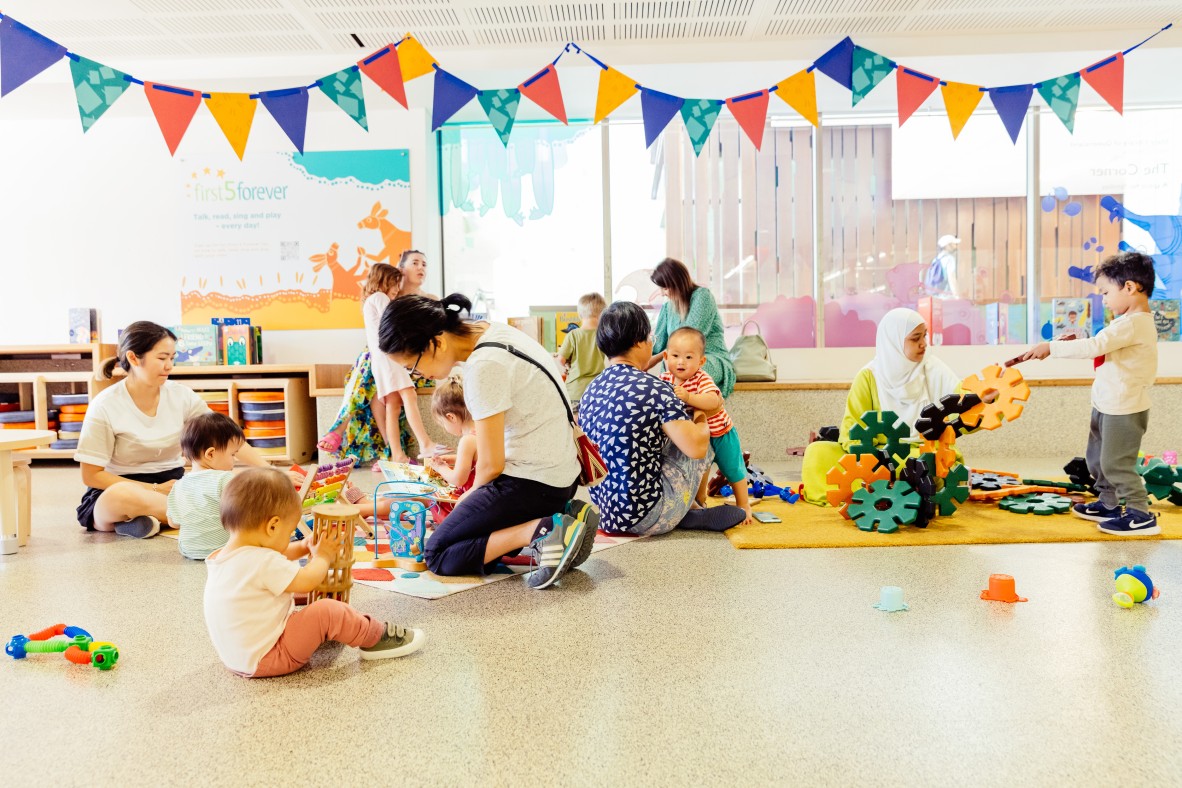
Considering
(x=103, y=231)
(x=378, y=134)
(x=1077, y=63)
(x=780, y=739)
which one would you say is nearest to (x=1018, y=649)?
(x=780, y=739)

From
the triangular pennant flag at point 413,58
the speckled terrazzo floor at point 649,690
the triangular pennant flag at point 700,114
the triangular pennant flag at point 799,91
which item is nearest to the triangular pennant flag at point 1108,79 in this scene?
the triangular pennant flag at point 799,91

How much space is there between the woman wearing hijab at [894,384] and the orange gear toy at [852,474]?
429mm

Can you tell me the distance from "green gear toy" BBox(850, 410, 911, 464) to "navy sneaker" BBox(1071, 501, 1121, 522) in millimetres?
726

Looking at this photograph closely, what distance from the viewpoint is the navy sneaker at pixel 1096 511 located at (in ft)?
10.9

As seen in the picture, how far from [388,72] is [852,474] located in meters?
3.10

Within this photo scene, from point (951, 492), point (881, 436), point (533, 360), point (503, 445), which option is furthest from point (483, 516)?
point (951, 492)

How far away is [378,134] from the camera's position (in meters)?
6.23

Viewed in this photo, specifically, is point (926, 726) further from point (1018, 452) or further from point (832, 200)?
point (832, 200)

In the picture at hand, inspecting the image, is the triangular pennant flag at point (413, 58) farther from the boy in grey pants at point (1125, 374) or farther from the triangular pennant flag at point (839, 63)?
the boy in grey pants at point (1125, 374)

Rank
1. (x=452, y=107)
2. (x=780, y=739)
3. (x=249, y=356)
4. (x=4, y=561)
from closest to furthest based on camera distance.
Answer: (x=780, y=739)
(x=4, y=561)
(x=452, y=107)
(x=249, y=356)

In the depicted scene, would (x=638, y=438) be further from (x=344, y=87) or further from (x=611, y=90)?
(x=344, y=87)

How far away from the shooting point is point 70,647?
1.97 metres

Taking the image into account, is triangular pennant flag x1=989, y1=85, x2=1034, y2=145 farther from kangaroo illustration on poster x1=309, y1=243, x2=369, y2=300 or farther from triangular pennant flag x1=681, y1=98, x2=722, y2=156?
kangaroo illustration on poster x1=309, y1=243, x2=369, y2=300

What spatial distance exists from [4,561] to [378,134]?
407 cm
